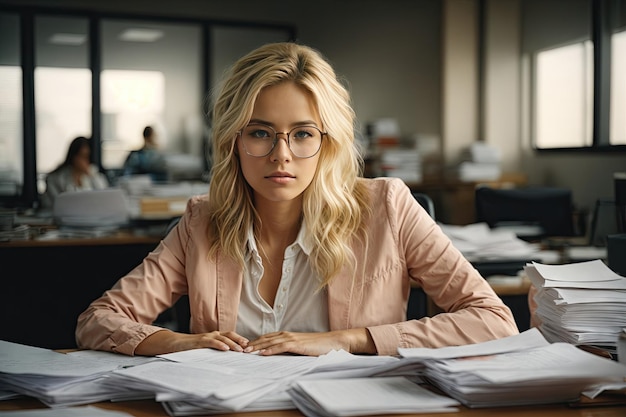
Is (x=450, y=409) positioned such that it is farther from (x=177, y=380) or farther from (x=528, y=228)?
(x=528, y=228)

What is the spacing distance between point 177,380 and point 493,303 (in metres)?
0.76

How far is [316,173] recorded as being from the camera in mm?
1791

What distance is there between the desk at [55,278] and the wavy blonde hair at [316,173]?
2.06 m

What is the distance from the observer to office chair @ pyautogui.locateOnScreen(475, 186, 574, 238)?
371cm

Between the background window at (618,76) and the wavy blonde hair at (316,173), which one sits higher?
the background window at (618,76)

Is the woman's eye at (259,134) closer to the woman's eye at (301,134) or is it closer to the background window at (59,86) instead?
the woman's eye at (301,134)

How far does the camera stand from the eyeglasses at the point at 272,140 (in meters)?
1.68

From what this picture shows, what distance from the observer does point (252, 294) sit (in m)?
1.76

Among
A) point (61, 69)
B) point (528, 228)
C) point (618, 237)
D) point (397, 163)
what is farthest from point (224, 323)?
point (61, 69)

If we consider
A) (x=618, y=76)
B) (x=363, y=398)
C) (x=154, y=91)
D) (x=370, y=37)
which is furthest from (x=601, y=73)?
(x=363, y=398)

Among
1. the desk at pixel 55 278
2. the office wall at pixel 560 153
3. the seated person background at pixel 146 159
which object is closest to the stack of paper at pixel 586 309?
the desk at pixel 55 278

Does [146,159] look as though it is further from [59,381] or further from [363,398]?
[363,398]

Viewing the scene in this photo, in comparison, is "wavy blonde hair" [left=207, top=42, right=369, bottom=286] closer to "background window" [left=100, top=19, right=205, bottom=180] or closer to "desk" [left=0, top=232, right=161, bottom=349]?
"desk" [left=0, top=232, right=161, bottom=349]

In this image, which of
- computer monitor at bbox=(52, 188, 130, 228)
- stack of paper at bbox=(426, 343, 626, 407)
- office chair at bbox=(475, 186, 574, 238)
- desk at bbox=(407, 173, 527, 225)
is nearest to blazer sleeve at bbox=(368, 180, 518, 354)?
stack of paper at bbox=(426, 343, 626, 407)
